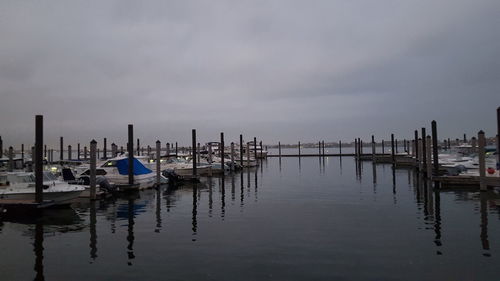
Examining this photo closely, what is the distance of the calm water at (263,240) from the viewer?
9812mm

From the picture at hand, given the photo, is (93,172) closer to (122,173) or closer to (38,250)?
(122,173)

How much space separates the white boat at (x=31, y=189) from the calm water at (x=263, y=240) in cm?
83

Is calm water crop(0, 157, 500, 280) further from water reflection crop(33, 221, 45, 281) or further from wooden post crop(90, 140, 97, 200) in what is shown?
wooden post crop(90, 140, 97, 200)

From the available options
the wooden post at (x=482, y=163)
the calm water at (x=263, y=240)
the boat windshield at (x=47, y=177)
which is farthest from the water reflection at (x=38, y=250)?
the wooden post at (x=482, y=163)

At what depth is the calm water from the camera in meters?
9.81

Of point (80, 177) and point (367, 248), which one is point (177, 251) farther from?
point (80, 177)

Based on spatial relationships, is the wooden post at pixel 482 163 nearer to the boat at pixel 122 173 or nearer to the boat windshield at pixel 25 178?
the boat at pixel 122 173

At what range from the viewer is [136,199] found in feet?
81.0

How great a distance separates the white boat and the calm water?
83cm

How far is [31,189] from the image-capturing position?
818 inches

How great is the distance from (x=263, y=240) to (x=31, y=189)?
48.8ft

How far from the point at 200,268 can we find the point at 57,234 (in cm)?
774

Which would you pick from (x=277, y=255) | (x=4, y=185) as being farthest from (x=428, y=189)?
(x=4, y=185)

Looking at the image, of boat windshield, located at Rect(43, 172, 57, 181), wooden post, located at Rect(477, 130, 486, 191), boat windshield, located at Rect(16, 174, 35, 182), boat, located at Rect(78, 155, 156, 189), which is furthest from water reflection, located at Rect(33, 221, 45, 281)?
wooden post, located at Rect(477, 130, 486, 191)
